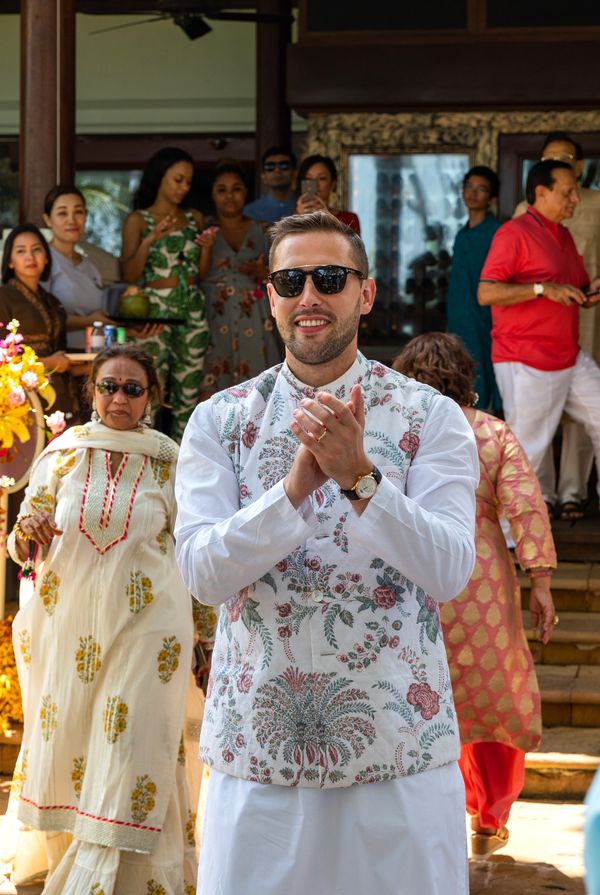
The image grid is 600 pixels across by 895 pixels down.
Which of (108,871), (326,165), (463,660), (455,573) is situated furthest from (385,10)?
(455,573)

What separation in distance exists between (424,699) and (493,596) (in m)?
2.29

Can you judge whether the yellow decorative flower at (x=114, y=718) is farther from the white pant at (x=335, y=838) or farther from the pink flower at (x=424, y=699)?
the pink flower at (x=424, y=699)

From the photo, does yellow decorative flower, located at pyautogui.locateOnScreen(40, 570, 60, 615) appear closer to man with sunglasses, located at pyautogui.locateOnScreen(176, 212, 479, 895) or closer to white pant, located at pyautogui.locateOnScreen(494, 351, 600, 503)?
Answer: man with sunglasses, located at pyautogui.locateOnScreen(176, 212, 479, 895)

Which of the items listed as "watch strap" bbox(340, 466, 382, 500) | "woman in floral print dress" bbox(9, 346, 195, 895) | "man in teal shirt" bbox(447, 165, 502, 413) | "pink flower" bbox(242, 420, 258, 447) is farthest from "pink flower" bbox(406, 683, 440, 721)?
"man in teal shirt" bbox(447, 165, 502, 413)

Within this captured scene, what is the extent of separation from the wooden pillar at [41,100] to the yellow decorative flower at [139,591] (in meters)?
3.61

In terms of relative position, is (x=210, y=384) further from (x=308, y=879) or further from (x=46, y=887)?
(x=308, y=879)

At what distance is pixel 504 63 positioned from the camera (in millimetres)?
9688

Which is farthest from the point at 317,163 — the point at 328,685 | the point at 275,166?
the point at 328,685

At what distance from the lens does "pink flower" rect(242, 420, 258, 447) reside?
2.78m

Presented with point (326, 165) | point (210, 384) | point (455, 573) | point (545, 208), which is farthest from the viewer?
point (210, 384)

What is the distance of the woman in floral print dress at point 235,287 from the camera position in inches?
342

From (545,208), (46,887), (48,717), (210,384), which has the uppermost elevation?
(545,208)

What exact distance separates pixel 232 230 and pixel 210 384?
896mm

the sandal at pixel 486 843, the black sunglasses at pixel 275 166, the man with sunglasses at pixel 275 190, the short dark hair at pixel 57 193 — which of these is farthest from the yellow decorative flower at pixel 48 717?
the black sunglasses at pixel 275 166
